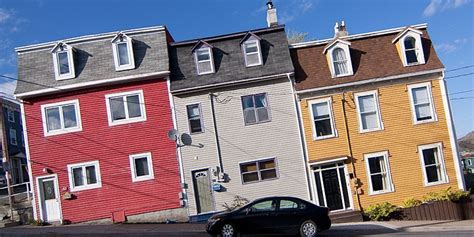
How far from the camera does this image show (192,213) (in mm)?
22953

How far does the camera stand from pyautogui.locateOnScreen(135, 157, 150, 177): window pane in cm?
2332

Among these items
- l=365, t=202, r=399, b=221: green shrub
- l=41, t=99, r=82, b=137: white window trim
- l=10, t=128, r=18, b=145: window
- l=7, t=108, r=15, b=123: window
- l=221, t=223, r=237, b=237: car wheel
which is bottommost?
l=365, t=202, r=399, b=221: green shrub

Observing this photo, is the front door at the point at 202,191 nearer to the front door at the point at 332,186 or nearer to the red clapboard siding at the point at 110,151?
the red clapboard siding at the point at 110,151

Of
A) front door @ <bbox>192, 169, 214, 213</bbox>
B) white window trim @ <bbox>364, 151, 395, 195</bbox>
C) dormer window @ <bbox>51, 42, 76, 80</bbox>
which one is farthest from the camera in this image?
dormer window @ <bbox>51, 42, 76, 80</bbox>

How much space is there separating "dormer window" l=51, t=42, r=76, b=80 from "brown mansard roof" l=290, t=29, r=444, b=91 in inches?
428

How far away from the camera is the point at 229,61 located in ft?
80.1

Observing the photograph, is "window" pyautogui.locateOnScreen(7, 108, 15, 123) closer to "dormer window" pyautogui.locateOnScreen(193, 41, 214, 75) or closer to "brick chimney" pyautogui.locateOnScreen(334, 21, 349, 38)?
"dormer window" pyautogui.locateOnScreen(193, 41, 214, 75)

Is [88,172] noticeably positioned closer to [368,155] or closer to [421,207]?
[368,155]

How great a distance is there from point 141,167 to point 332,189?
9176 millimetres

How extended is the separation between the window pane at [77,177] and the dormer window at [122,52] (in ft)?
16.8

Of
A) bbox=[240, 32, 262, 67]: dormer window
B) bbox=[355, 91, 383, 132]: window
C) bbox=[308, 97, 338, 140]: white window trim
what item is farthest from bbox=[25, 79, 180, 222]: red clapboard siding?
bbox=[355, 91, 383, 132]: window

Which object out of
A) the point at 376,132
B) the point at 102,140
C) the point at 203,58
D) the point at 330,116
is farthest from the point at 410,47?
the point at 102,140

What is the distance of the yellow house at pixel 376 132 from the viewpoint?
2355 cm

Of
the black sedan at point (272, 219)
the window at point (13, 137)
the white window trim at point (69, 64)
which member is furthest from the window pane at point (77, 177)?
the window at point (13, 137)
